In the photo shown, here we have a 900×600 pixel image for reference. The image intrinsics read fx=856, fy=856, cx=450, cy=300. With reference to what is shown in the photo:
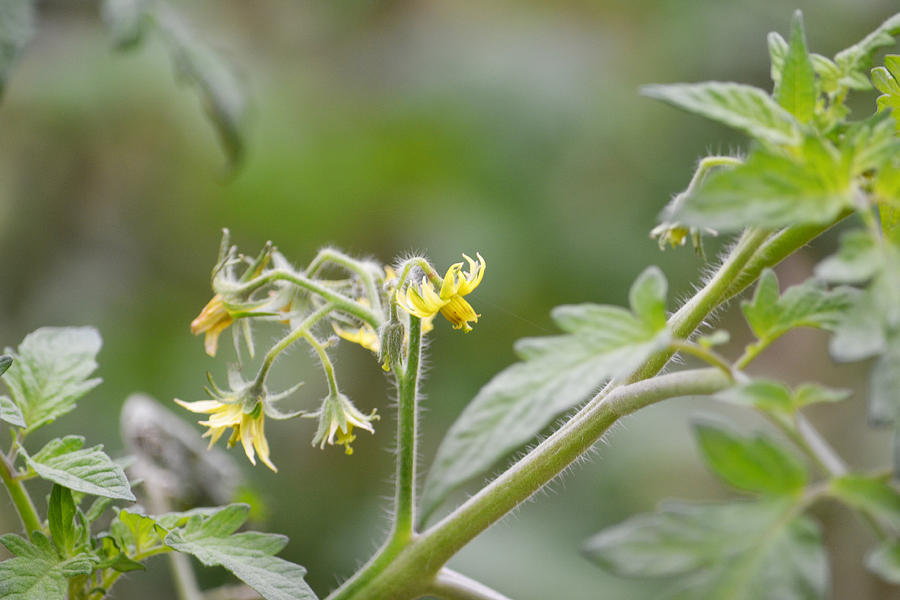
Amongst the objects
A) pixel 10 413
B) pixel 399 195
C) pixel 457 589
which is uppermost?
pixel 399 195

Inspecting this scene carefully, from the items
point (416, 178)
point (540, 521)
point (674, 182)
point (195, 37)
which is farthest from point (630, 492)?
point (195, 37)

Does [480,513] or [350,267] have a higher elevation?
[350,267]

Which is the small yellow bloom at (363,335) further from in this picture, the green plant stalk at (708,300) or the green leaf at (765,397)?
the green leaf at (765,397)

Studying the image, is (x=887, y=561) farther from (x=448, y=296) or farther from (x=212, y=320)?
(x=212, y=320)

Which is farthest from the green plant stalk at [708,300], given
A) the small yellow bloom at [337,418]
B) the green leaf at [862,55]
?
the small yellow bloom at [337,418]

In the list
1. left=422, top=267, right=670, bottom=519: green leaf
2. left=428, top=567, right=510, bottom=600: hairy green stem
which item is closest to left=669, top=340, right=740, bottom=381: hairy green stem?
left=422, top=267, right=670, bottom=519: green leaf

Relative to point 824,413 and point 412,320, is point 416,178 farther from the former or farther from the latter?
point 412,320

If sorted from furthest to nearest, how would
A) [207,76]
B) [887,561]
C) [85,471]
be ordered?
[207,76]
[85,471]
[887,561]

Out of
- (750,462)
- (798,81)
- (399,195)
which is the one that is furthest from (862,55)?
(399,195)
